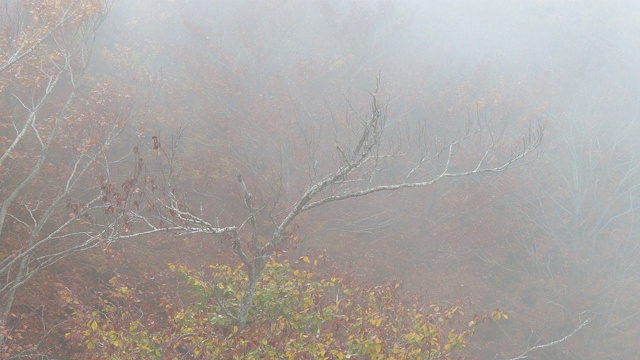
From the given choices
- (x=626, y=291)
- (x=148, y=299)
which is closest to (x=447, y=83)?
(x=626, y=291)

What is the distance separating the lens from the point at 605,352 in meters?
21.4

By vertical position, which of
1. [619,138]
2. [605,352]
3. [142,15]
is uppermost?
[142,15]

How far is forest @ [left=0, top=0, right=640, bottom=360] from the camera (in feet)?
54.3

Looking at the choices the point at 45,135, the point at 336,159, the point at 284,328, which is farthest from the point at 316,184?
the point at 45,135

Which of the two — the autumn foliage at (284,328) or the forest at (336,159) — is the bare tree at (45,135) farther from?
the autumn foliage at (284,328)

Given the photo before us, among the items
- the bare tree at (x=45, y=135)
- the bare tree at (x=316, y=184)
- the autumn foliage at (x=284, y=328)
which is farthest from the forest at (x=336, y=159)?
the autumn foliage at (x=284, y=328)

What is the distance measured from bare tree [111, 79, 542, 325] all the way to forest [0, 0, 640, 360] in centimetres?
29

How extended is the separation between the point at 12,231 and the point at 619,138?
28.0 metres

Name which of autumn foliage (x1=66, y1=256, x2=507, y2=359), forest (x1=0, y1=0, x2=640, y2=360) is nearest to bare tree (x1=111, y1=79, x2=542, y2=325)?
forest (x1=0, y1=0, x2=640, y2=360)

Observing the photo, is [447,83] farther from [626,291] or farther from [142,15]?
[142,15]

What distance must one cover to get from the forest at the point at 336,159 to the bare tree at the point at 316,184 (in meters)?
0.29

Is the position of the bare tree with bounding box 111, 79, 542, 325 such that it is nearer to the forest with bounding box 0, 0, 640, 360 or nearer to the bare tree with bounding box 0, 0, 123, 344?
the forest with bounding box 0, 0, 640, 360

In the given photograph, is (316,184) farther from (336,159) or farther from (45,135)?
(45,135)

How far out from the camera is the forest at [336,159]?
16.6 meters
